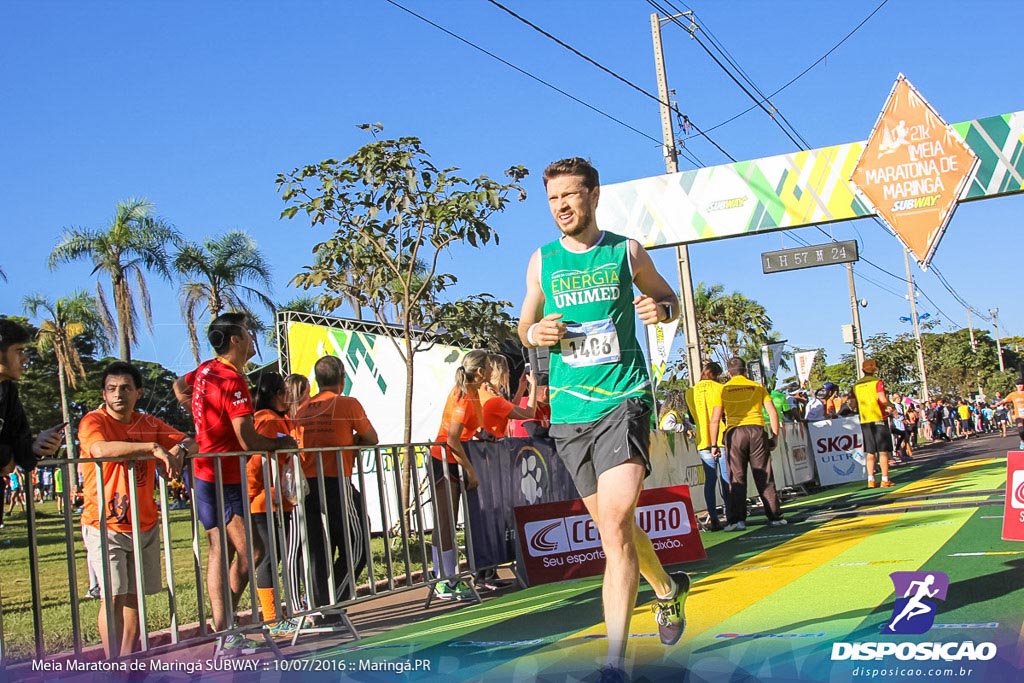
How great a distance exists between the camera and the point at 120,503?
5082 mm

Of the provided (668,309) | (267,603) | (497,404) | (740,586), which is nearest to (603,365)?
(668,309)

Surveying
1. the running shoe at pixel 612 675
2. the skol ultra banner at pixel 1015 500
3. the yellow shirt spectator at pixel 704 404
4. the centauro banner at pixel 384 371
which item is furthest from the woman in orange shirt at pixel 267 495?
the centauro banner at pixel 384 371

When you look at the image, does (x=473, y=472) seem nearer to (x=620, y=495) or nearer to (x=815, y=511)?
(x=620, y=495)

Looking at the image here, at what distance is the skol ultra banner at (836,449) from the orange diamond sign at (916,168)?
3763mm

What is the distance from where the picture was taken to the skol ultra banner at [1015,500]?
5.80 metres

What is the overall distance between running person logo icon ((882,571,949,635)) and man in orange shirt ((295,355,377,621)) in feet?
11.9

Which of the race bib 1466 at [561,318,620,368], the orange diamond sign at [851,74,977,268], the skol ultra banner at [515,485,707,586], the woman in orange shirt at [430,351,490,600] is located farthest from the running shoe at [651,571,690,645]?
the orange diamond sign at [851,74,977,268]

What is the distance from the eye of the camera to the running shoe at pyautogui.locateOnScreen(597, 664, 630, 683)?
334cm

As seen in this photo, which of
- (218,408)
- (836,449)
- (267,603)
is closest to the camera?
(218,408)

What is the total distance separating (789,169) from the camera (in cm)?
1631

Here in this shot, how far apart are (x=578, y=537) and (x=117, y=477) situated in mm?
4079

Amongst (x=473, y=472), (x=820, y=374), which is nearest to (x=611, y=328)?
(x=473, y=472)

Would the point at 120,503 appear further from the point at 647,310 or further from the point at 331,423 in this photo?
the point at 647,310

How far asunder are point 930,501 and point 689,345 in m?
10.4
